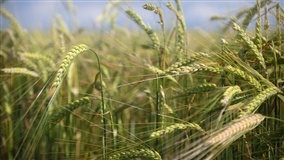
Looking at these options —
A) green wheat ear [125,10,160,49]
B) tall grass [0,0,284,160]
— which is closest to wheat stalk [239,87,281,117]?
Result: tall grass [0,0,284,160]

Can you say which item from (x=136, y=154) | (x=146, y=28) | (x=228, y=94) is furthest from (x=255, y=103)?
(x=146, y=28)

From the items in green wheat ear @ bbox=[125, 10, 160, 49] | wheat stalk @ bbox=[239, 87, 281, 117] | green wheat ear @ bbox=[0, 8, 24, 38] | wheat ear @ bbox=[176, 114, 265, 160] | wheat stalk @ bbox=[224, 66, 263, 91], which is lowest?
wheat ear @ bbox=[176, 114, 265, 160]

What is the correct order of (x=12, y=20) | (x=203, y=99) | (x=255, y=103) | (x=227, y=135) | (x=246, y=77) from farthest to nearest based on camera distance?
(x=12, y=20), (x=203, y=99), (x=246, y=77), (x=255, y=103), (x=227, y=135)

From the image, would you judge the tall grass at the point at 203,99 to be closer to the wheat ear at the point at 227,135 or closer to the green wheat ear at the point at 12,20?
the wheat ear at the point at 227,135

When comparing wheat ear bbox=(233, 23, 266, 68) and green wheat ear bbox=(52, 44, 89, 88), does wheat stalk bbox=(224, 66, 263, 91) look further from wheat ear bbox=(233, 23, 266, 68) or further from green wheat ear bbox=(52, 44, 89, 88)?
green wheat ear bbox=(52, 44, 89, 88)

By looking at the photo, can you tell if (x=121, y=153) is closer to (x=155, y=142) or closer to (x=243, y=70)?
(x=155, y=142)

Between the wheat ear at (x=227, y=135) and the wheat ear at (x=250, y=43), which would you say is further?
the wheat ear at (x=250, y=43)

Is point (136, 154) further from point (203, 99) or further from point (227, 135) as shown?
point (203, 99)

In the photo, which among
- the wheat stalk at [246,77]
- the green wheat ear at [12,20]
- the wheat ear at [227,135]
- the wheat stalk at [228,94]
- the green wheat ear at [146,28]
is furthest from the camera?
the green wheat ear at [12,20]

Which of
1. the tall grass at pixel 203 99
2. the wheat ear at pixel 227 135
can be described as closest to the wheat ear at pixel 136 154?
the tall grass at pixel 203 99

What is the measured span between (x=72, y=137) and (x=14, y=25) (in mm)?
1592

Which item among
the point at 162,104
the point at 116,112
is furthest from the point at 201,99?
the point at 116,112

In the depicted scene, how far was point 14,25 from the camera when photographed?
3564 mm

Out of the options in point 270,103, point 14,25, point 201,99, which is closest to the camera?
point 270,103
